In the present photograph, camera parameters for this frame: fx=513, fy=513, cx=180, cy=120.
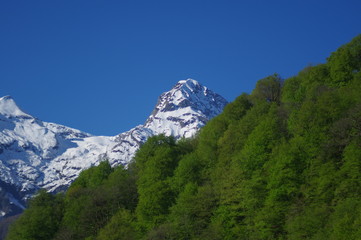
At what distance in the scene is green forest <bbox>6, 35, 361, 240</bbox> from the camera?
73500 millimetres

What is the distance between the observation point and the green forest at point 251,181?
2894 inches

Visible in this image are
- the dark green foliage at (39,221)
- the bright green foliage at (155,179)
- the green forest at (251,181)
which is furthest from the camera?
the dark green foliage at (39,221)

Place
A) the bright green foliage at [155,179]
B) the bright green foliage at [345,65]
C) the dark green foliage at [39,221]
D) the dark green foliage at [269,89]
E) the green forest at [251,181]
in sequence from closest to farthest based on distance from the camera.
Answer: the green forest at [251,181]
the bright green foliage at [155,179]
the bright green foliage at [345,65]
the dark green foliage at [39,221]
the dark green foliage at [269,89]

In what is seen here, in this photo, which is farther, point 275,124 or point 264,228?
point 275,124

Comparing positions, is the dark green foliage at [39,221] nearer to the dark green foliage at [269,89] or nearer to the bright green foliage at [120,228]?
the bright green foliage at [120,228]

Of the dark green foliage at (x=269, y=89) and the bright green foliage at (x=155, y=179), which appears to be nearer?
the bright green foliage at (x=155, y=179)

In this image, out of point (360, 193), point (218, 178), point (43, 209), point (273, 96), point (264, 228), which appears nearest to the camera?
point (360, 193)

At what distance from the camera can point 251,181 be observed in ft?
283

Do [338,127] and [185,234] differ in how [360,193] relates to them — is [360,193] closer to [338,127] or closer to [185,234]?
[338,127]

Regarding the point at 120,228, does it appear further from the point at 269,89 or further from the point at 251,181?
the point at 269,89

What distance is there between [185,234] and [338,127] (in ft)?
106

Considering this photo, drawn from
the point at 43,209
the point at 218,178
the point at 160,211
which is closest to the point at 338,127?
the point at 218,178

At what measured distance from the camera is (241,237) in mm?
82938

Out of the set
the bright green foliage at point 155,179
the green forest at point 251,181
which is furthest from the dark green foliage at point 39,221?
the bright green foliage at point 155,179
